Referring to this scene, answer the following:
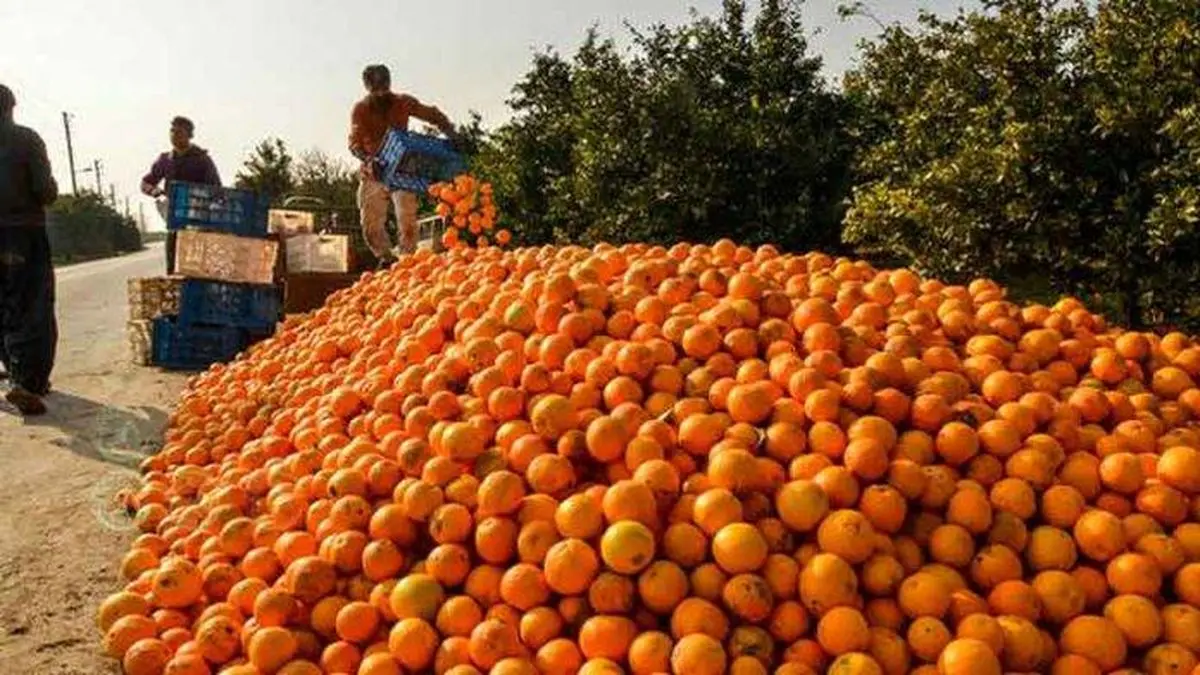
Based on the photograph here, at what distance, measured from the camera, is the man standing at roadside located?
641 cm

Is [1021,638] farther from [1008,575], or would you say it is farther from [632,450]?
[632,450]

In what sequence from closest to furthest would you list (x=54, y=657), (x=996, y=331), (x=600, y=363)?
(x=54, y=657) → (x=600, y=363) → (x=996, y=331)

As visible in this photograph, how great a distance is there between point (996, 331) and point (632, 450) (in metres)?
1.69

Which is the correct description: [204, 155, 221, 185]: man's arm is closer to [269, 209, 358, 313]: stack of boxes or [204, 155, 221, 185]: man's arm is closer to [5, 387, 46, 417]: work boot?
[269, 209, 358, 313]: stack of boxes

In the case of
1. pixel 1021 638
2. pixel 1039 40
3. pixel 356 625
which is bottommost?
pixel 356 625

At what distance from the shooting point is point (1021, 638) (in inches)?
85.9

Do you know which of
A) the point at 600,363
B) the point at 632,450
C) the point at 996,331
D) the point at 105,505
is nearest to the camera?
the point at 632,450

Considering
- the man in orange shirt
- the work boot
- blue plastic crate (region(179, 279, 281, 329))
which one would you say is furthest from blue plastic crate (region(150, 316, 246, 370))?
the man in orange shirt

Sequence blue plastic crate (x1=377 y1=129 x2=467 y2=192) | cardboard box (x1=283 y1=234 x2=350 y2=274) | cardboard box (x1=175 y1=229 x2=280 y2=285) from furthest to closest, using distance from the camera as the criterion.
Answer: cardboard box (x1=283 y1=234 x2=350 y2=274)
blue plastic crate (x1=377 y1=129 x2=467 y2=192)
cardboard box (x1=175 y1=229 x2=280 y2=285)

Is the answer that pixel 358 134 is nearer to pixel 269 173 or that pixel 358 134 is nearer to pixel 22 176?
pixel 22 176

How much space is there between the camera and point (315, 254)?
10180 mm

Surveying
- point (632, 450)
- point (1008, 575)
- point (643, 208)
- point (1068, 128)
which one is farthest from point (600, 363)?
point (643, 208)

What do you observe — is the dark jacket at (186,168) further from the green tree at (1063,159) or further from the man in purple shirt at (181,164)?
the green tree at (1063,159)

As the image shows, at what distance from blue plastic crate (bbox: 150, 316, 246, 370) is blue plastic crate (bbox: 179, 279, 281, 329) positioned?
0.34 ft
